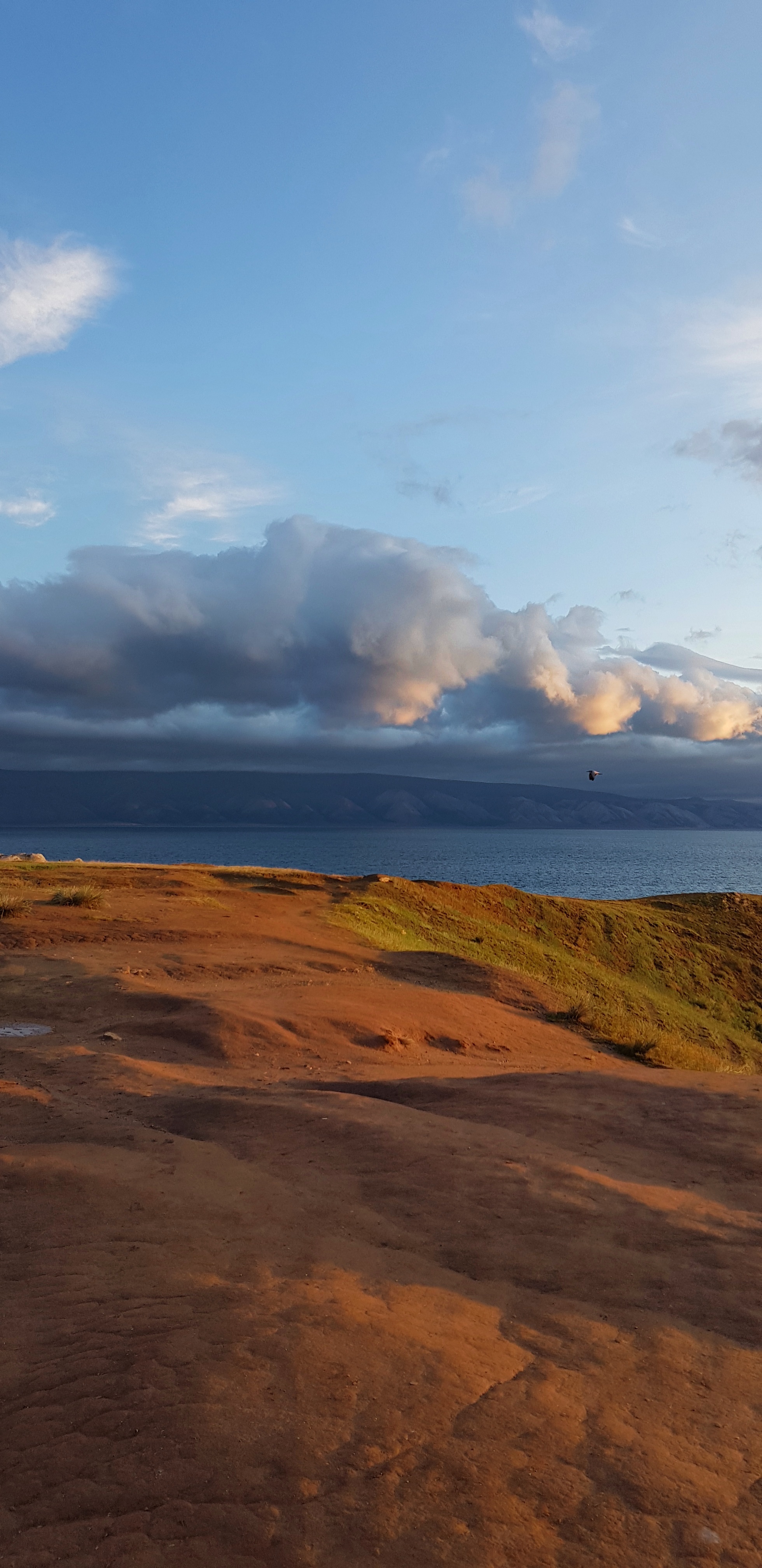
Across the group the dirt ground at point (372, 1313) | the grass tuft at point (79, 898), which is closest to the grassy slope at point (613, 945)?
the grass tuft at point (79, 898)

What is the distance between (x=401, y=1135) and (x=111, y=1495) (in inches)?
238

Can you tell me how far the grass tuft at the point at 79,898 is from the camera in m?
26.3

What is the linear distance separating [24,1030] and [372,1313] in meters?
10.9

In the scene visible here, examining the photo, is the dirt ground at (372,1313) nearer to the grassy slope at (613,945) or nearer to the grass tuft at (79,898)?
the grass tuft at (79,898)

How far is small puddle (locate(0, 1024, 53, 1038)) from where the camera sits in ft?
47.3

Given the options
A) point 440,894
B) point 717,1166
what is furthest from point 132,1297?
point 440,894

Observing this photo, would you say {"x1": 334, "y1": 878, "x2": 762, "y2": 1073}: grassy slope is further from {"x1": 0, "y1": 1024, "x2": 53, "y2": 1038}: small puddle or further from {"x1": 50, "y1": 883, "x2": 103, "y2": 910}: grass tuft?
{"x1": 0, "y1": 1024, "x2": 53, "y2": 1038}: small puddle

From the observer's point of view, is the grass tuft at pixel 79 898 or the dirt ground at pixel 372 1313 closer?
the dirt ground at pixel 372 1313

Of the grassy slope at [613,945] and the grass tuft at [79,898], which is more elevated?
the grass tuft at [79,898]

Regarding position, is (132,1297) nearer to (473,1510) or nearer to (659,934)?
(473,1510)

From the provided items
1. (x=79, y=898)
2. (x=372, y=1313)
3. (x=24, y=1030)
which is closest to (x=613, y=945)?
(x=79, y=898)

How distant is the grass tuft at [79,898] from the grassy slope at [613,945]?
917cm

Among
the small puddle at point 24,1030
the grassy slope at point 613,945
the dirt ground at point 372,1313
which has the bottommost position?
the grassy slope at point 613,945

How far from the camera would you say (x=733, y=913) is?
4862 cm
